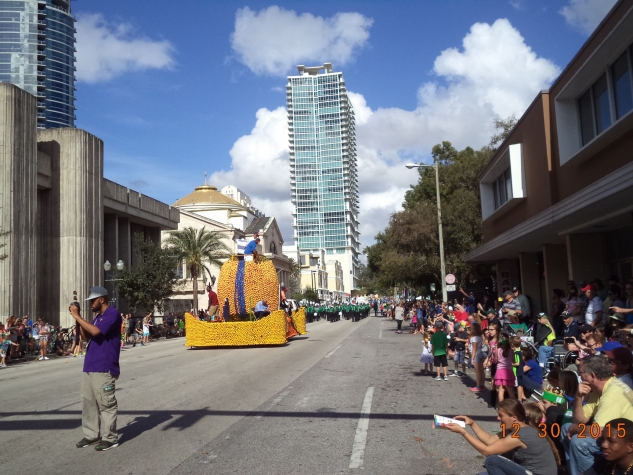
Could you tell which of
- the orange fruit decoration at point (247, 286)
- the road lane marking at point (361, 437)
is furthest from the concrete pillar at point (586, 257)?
the orange fruit decoration at point (247, 286)

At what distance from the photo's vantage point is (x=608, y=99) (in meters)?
13.7

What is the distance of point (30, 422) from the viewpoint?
8.51 metres

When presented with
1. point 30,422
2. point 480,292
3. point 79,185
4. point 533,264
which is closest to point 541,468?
point 30,422

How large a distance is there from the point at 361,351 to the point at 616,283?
351 inches

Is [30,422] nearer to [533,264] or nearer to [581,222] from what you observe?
[581,222]

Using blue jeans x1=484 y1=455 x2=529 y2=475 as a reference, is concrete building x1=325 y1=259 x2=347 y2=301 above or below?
above

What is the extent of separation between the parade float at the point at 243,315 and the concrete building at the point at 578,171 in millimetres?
8464

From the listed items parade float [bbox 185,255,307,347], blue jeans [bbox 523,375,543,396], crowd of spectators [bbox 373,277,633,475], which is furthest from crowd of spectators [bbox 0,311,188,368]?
blue jeans [bbox 523,375,543,396]

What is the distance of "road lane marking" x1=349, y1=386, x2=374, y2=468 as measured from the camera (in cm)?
614

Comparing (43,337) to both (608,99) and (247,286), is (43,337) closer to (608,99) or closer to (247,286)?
(247,286)

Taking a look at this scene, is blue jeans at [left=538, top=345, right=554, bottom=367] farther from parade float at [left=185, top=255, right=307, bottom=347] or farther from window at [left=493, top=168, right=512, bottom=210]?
window at [left=493, top=168, right=512, bottom=210]

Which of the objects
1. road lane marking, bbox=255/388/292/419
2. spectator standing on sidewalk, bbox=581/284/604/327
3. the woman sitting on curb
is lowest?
road lane marking, bbox=255/388/292/419

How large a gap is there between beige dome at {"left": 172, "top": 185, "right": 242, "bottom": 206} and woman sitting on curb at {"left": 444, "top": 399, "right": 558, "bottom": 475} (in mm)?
77581

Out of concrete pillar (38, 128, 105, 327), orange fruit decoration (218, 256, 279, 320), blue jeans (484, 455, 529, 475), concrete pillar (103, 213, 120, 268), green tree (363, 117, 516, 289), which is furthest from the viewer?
concrete pillar (103, 213, 120, 268)
